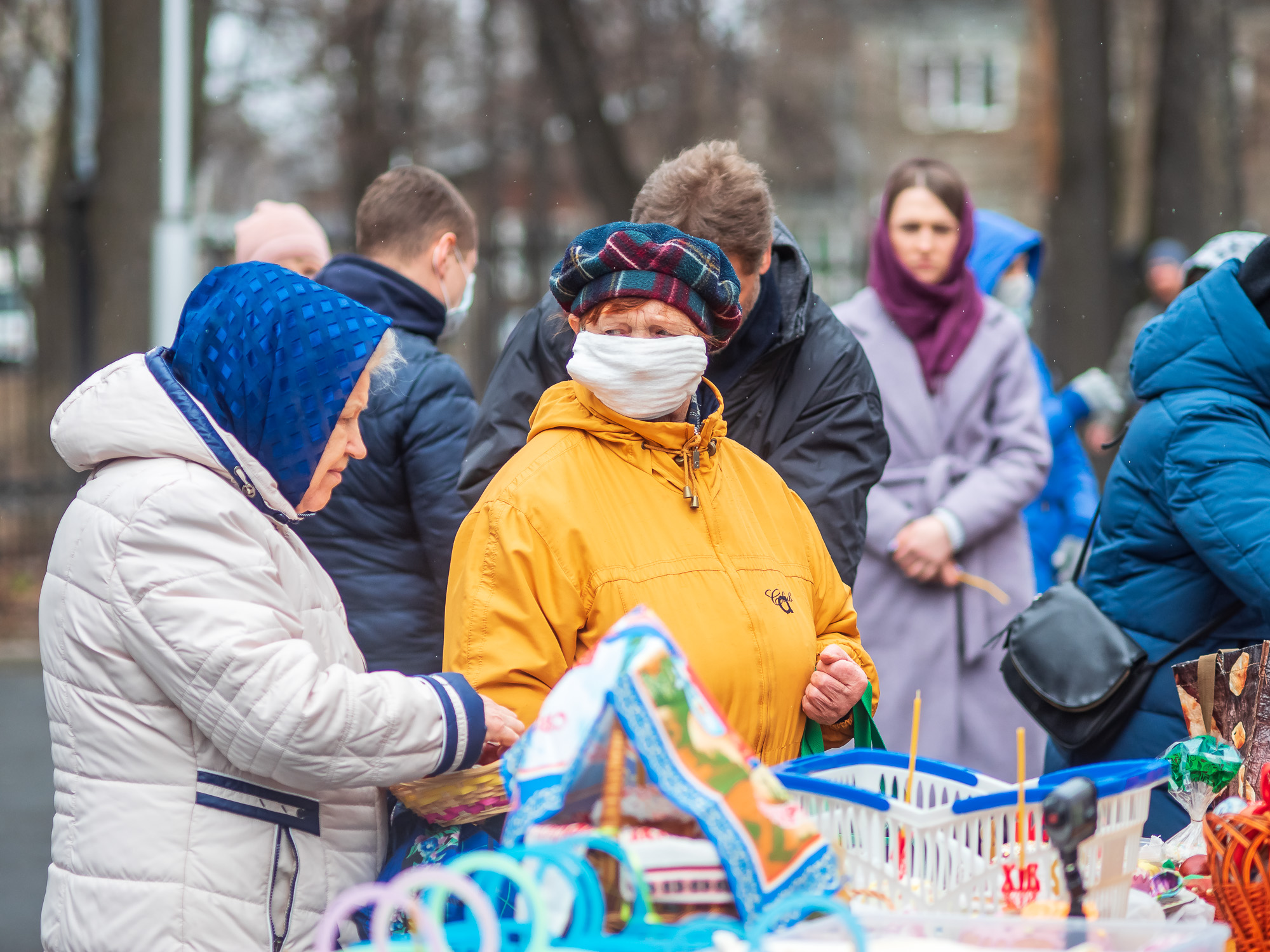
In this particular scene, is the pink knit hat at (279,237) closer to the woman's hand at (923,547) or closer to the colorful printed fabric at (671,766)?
the woman's hand at (923,547)

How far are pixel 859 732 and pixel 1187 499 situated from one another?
36.1 inches

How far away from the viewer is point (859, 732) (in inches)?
104

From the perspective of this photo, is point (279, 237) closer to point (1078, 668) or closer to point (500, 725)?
point (500, 725)

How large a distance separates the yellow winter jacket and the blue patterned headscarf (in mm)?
330

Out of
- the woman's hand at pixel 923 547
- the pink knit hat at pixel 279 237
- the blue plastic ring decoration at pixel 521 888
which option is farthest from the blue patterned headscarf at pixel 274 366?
the woman's hand at pixel 923 547

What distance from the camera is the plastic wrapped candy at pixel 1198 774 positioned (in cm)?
243

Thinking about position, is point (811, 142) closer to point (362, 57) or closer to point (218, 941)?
point (362, 57)

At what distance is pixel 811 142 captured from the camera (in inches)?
1129

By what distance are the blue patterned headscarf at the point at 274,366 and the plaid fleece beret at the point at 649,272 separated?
407mm

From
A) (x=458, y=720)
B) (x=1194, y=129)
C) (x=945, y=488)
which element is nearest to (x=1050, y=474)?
(x=945, y=488)

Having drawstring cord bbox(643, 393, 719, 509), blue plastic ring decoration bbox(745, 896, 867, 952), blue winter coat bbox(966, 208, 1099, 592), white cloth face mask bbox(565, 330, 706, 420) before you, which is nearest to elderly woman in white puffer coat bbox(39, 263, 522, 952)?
white cloth face mask bbox(565, 330, 706, 420)

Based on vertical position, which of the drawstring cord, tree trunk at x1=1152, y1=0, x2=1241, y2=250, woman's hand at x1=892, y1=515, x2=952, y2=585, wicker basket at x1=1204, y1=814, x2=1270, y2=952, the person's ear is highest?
tree trunk at x1=1152, y1=0, x2=1241, y2=250

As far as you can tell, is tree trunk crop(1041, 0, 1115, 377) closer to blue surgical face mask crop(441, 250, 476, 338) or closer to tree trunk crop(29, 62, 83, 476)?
blue surgical face mask crop(441, 250, 476, 338)

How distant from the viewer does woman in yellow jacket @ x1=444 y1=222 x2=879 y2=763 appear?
2332 millimetres
